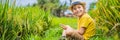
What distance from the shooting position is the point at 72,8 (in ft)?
17.4

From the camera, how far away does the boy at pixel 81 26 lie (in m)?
5.09

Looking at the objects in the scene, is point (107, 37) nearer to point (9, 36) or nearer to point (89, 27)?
point (89, 27)

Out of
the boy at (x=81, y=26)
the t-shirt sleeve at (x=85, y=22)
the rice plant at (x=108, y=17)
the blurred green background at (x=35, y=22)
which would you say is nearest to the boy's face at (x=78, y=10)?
the boy at (x=81, y=26)

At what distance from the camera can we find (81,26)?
511cm

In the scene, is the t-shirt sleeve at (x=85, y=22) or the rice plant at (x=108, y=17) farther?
the rice plant at (x=108, y=17)

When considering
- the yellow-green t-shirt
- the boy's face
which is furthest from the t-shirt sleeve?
the boy's face

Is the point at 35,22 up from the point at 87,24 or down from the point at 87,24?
down

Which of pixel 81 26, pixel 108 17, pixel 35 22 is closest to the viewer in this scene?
pixel 81 26

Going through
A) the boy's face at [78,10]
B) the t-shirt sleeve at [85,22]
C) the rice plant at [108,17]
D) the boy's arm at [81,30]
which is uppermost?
the boy's face at [78,10]

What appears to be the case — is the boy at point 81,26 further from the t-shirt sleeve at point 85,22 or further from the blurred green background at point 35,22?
the blurred green background at point 35,22

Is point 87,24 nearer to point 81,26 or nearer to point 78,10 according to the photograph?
point 81,26

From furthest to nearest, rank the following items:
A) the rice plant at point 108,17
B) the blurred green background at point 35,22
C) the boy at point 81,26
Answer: the rice plant at point 108,17 → the blurred green background at point 35,22 → the boy at point 81,26

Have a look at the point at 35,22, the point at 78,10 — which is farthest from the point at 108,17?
the point at 78,10

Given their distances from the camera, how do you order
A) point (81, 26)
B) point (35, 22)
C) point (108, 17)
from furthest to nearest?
point (35, 22) → point (108, 17) → point (81, 26)
